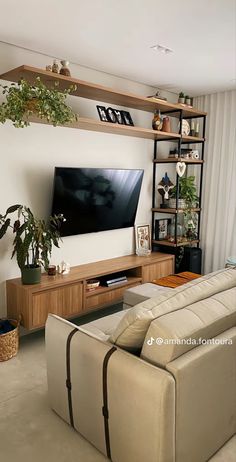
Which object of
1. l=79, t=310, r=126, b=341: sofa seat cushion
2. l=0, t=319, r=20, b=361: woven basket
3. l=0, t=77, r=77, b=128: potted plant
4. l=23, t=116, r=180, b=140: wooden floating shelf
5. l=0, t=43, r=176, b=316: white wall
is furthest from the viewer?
l=23, t=116, r=180, b=140: wooden floating shelf

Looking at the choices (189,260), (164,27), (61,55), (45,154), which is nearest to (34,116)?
(45,154)

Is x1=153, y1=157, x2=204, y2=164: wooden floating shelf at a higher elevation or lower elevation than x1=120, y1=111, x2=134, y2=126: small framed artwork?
lower

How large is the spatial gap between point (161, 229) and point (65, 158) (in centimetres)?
179

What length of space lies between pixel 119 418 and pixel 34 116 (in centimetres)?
236

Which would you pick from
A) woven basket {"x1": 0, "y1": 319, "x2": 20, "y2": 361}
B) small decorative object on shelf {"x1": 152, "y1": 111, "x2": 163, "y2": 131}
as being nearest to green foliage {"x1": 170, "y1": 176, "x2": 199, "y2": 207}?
small decorative object on shelf {"x1": 152, "y1": 111, "x2": 163, "y2": 131}

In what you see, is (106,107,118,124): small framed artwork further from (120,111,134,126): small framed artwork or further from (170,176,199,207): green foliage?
(170,176,199,207): green foliage

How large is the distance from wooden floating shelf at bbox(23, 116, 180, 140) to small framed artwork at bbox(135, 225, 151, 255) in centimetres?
112

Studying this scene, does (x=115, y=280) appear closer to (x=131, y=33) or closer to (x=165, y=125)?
(x=165, y=125)

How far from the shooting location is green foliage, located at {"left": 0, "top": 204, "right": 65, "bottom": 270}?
9.54ft

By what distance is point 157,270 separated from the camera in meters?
4.20

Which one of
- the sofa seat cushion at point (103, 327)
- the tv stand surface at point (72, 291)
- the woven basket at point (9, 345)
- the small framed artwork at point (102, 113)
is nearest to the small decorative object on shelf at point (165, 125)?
the small framed artwork at point (102, 113)

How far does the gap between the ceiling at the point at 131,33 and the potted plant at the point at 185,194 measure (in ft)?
4.27

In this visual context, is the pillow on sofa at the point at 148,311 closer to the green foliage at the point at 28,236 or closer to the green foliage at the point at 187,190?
the green foliage at the point at 28,236

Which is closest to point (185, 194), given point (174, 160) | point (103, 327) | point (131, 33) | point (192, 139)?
point (174, 160)
